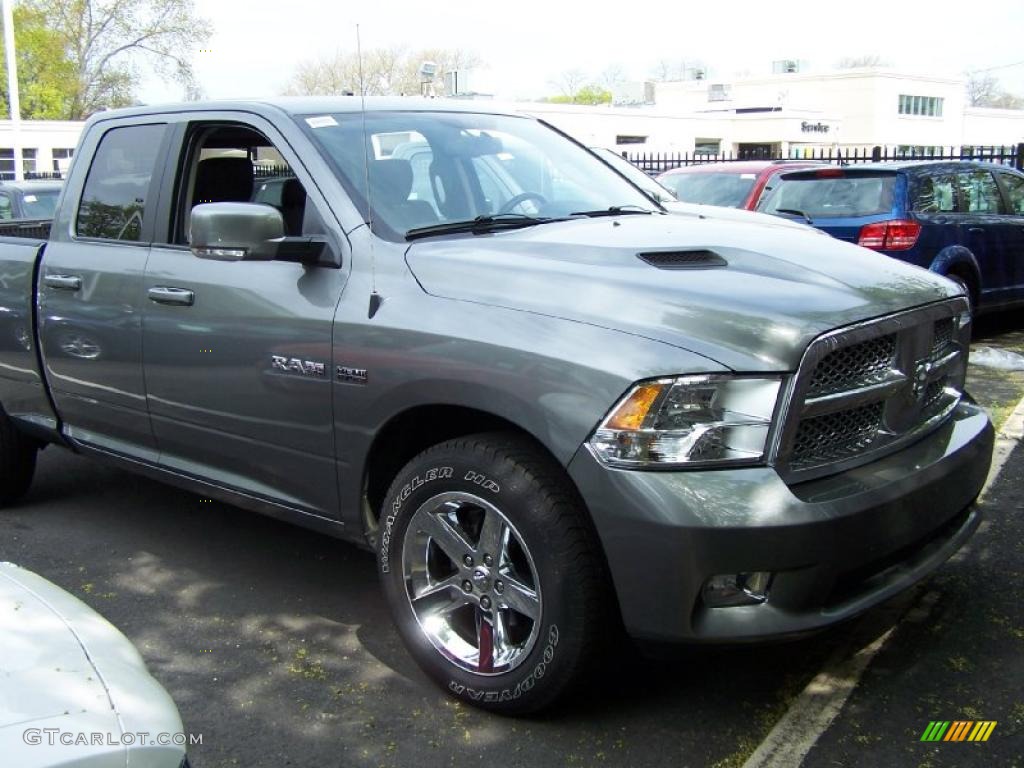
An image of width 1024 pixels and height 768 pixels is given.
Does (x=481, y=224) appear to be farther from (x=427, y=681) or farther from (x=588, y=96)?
(x=588, y=96)

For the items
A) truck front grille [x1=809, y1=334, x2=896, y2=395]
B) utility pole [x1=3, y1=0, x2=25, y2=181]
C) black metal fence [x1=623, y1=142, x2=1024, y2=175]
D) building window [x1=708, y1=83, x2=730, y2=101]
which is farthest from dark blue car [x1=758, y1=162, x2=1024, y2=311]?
building window [x1=708, y1=83, x2=730, y2=101]

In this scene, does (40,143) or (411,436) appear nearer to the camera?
(411,436)

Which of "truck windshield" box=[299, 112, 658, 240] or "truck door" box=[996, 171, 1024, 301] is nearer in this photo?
"truck windshield" box=[299, 112, 658, 240]

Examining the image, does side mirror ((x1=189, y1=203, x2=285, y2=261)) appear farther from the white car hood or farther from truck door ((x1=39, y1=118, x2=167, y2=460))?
the white car hood

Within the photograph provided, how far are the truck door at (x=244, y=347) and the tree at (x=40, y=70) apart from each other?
6477 cm

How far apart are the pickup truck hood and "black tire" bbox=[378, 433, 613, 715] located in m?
0.49

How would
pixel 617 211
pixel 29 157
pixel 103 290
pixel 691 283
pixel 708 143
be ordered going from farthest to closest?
pixel 708 143 → pixel 29 157 → pixel 103 290 → pixel 617 211 → pixel 691 283

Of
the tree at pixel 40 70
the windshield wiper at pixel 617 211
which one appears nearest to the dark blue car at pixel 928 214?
the windshield wiper at pixel 617 211

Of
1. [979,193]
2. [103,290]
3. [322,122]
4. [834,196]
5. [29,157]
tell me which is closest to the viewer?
[322,122]

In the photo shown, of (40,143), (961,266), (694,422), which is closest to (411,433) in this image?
(694,422)

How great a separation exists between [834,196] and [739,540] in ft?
24.0

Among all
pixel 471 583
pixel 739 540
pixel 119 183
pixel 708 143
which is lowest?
pixel 471 583

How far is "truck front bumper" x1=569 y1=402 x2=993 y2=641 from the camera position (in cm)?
279

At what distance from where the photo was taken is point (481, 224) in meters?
3.91
